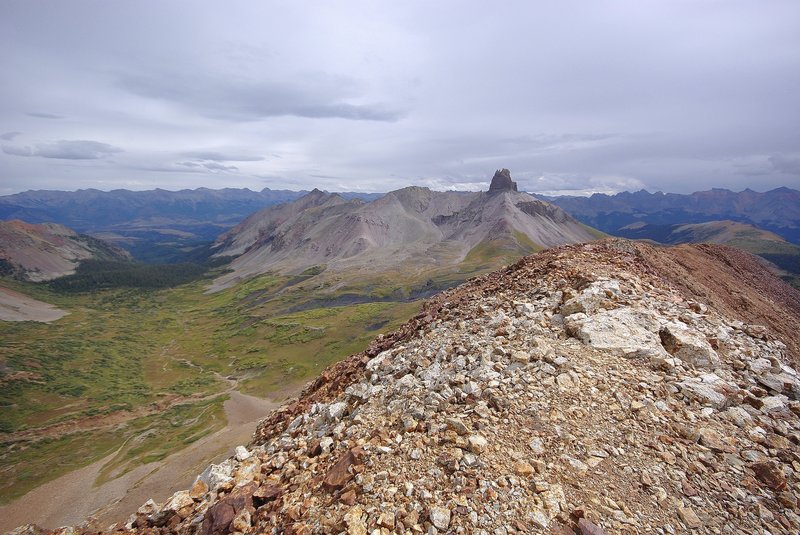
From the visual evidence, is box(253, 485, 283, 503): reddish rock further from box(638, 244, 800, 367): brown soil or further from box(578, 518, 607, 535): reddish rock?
box(638, 244, 800, 367): brown soil

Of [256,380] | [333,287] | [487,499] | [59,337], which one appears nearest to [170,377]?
[256,380]

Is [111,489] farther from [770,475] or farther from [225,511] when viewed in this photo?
[770,475]

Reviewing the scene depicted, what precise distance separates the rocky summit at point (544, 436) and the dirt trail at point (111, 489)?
119 ft

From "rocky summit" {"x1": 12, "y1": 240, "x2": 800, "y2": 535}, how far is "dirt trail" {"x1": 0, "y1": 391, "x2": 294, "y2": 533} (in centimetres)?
3636

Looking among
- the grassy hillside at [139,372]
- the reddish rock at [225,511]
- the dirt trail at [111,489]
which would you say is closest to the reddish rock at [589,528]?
the reddish rock at [225,511]

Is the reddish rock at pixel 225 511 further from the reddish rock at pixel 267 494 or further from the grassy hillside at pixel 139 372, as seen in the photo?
the grassy hillside at pixel 139 372

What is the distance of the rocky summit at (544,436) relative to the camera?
7.49 metres

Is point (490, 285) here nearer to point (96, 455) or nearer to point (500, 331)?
point (500, 331)

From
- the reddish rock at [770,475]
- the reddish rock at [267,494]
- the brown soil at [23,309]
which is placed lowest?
the brown soil at [23,309]

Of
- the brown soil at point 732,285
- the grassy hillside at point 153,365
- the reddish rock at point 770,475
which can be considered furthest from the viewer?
the grassy hillside at point 153,365

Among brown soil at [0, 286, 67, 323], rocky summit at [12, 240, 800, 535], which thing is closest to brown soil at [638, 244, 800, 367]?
rocky summit at [12, 240, 800, 535]

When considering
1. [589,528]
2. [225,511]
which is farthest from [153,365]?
[589,528]

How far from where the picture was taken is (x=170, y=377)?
100 meters

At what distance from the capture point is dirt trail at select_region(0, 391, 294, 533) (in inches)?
Result: 1613
